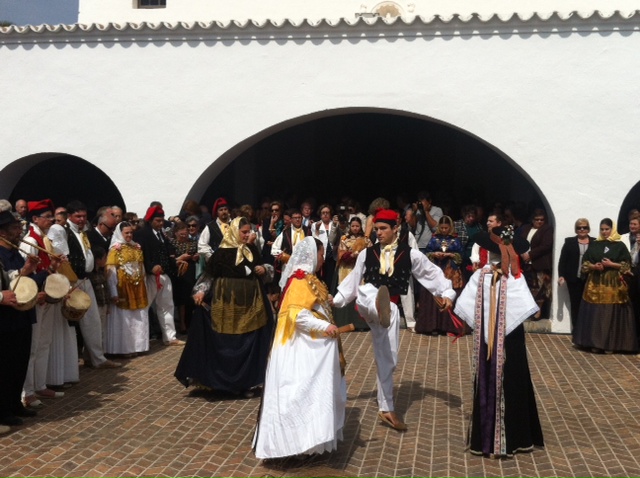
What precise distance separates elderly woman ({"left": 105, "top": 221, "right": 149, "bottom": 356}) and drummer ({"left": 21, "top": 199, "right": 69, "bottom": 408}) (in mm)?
1408

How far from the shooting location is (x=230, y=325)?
7676 millimetres

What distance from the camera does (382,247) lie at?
6914 mm

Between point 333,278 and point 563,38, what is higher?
point 563,38

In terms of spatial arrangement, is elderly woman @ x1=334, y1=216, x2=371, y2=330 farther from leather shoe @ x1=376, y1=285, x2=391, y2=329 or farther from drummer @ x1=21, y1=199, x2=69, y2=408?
leather shoe @ x1=376, y1=285, x2=391, y2=329

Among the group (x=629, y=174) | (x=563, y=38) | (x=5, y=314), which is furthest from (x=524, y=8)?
(x=5, y=314)

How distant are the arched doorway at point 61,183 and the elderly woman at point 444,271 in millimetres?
6191

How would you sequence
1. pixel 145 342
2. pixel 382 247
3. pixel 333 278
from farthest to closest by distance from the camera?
1. pixel 333 278
2. pixel 145 342
3. pixel 382 247

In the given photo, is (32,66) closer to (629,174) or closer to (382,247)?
(382,247)

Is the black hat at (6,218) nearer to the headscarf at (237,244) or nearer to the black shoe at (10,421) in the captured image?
the black shoe at (10,421)

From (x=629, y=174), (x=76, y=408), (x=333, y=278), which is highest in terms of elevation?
(x=629, y=174)

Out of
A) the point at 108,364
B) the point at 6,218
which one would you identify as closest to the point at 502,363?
the point at 6,218

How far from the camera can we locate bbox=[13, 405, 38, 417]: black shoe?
688 centimetres

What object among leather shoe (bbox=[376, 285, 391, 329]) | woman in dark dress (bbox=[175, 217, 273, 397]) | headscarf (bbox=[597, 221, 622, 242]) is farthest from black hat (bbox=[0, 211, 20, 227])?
headscarf (bbox=[597, 221, 622, 242])

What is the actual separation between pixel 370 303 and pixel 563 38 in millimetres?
5973
